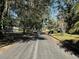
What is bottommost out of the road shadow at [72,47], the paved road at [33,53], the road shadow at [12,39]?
the road shadow at [72,47]

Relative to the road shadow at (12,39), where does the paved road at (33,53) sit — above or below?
below

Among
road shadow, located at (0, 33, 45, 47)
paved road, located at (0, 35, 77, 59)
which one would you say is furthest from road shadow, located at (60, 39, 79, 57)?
road shadow, located at (0, 33, 45, 47)

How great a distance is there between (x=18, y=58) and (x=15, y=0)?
16.6m

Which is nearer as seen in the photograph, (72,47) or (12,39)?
(72,47)

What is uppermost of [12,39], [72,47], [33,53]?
[12,39]

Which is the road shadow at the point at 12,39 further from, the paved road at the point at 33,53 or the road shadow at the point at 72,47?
the road shadow at the point at 72,47

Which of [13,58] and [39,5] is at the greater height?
[39,5]

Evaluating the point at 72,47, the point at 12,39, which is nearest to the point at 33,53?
the point at 72,47

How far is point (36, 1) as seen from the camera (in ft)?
111

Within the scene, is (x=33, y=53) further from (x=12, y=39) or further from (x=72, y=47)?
(x=12, y=39)

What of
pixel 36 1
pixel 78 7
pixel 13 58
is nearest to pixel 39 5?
pixel 36 1

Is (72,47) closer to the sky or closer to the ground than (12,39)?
closer to the ground

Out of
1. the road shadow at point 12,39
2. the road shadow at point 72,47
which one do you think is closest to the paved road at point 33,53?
the road shadow at point 72,47

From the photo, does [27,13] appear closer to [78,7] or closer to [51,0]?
[51,0]
